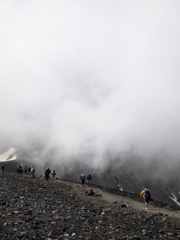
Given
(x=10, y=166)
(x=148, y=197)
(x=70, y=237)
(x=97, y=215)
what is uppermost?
(x=10, y=166)

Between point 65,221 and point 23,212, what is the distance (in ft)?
10.6

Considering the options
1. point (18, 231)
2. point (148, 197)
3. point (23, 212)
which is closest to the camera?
point (18, 231)

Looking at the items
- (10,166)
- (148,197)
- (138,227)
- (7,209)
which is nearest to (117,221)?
(138,227)

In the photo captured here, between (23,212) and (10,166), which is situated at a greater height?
(10,166)

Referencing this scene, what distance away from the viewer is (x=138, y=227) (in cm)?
1625

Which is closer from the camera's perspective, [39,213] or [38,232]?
[38,232]

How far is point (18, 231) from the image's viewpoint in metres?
13.0

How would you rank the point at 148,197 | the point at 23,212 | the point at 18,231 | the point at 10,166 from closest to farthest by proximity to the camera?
the point at 18,231 < the point at 23,212 < the point at 148,197 < the point at 10,166

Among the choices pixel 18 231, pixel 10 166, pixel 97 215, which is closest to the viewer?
pixel 18 231

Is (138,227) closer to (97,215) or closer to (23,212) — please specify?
(97,215)

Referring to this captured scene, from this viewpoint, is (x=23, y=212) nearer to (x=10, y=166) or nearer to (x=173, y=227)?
(x=173, y=227)

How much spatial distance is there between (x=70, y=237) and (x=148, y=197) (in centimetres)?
1998

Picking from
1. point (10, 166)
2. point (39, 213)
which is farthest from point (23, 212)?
point (10, 166)

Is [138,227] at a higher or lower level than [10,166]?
lower
